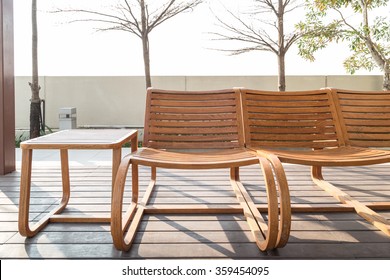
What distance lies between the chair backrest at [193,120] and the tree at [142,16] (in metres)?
4.41

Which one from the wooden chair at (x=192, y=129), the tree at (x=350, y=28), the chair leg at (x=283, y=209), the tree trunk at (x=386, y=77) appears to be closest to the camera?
the chair leg at (x=283, y=209)

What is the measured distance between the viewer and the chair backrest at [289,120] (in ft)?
9.77

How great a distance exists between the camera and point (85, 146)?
219 centimetres

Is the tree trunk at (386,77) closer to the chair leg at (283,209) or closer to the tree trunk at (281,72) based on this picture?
the tree trunk at (281,72)

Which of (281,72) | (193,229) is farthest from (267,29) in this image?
(193,229)

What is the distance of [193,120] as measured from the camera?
3.01 m

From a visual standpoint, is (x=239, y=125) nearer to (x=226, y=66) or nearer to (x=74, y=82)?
(x=226, y=66)

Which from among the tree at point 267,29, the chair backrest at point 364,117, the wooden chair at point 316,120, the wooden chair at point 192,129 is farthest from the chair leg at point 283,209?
the tree at point 267,29

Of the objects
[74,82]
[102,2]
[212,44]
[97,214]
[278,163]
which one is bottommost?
[97,214]

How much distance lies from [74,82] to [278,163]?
668cm

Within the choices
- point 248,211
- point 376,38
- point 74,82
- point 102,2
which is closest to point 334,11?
point 376,38

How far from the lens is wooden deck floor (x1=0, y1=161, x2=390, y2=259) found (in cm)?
205

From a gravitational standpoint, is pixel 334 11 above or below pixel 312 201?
above

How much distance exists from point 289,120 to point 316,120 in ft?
0.59
